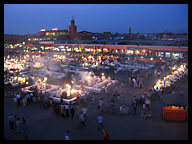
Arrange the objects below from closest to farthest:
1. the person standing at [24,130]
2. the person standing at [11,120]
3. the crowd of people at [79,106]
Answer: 1. the person standing at [24,130]
2. the crowd of people at [79,106]
3. the person standing at [11,120]

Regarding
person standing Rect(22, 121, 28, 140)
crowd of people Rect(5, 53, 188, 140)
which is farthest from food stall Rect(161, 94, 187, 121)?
person standing Rect(22, 121, 28, 140)

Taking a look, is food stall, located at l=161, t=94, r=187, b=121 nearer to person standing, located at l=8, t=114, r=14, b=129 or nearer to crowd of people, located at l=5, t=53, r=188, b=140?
crowd of people, located at l=5, t=53, r=188, b=140

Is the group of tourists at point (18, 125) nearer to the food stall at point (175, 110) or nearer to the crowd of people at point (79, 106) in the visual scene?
the crowd of people at point (79, 106)

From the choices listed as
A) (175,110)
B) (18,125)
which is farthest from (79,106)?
(175,110)

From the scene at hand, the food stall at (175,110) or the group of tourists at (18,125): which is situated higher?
the food stall at (175,110)

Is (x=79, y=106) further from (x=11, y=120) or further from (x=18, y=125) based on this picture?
(x=11, y=120)

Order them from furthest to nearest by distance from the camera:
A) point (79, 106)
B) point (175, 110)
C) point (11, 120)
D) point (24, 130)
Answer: point (79, 106)
point (175, 110)
point (11, 120)
point (24, 130)

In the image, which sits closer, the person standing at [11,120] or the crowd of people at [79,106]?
the crowd of people at [79,106]

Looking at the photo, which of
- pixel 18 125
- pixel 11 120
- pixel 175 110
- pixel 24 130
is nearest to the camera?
pixel 24 130

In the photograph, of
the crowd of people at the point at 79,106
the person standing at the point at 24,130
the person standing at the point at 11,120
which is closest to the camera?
the person standing at the point at 24,130

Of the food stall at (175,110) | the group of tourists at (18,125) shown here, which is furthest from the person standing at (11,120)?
the food stall at (175,110)

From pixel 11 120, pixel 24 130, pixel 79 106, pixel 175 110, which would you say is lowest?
pixel 24 130
